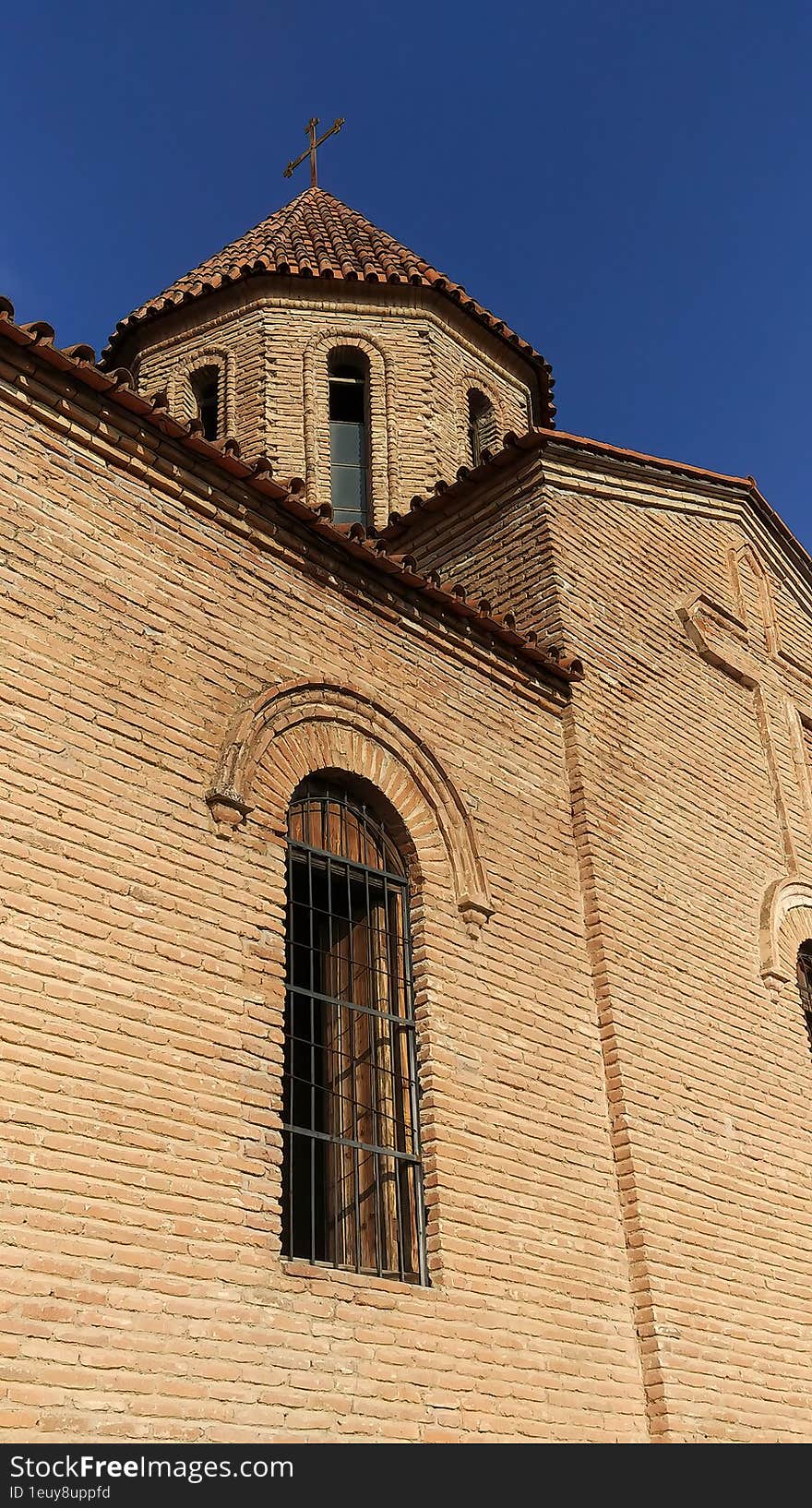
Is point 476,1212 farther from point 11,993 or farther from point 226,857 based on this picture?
point 11,993

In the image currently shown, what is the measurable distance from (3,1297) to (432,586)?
4095mm

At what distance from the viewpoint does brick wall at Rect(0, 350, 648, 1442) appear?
446cm

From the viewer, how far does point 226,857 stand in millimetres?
5504

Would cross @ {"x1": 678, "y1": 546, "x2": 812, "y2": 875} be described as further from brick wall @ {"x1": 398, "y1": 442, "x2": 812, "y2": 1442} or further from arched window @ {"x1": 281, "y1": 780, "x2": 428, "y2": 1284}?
arched window @ {"x1": 281, "y1": 780, "x2": 428, "y2": 1284}

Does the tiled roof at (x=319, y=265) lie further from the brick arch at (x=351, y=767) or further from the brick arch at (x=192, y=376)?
the brick arch at (x=351, y=767)

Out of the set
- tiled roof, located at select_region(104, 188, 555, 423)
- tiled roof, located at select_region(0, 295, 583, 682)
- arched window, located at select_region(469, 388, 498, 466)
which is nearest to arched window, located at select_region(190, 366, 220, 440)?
tiled roof, located at select_region(104, 188, 555, 423)

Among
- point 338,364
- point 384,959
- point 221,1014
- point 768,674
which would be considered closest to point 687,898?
point 384,959

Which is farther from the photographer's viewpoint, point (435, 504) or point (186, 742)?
point (435, 504)

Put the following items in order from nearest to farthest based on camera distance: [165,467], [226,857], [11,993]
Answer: [11,993] < [226,857] < [165,467]

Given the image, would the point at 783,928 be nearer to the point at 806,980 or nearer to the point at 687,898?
the point at 806,980

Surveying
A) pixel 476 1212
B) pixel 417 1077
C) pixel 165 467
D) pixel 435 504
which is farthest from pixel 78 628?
pixel 435 504

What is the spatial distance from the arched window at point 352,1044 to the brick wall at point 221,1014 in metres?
0.13
